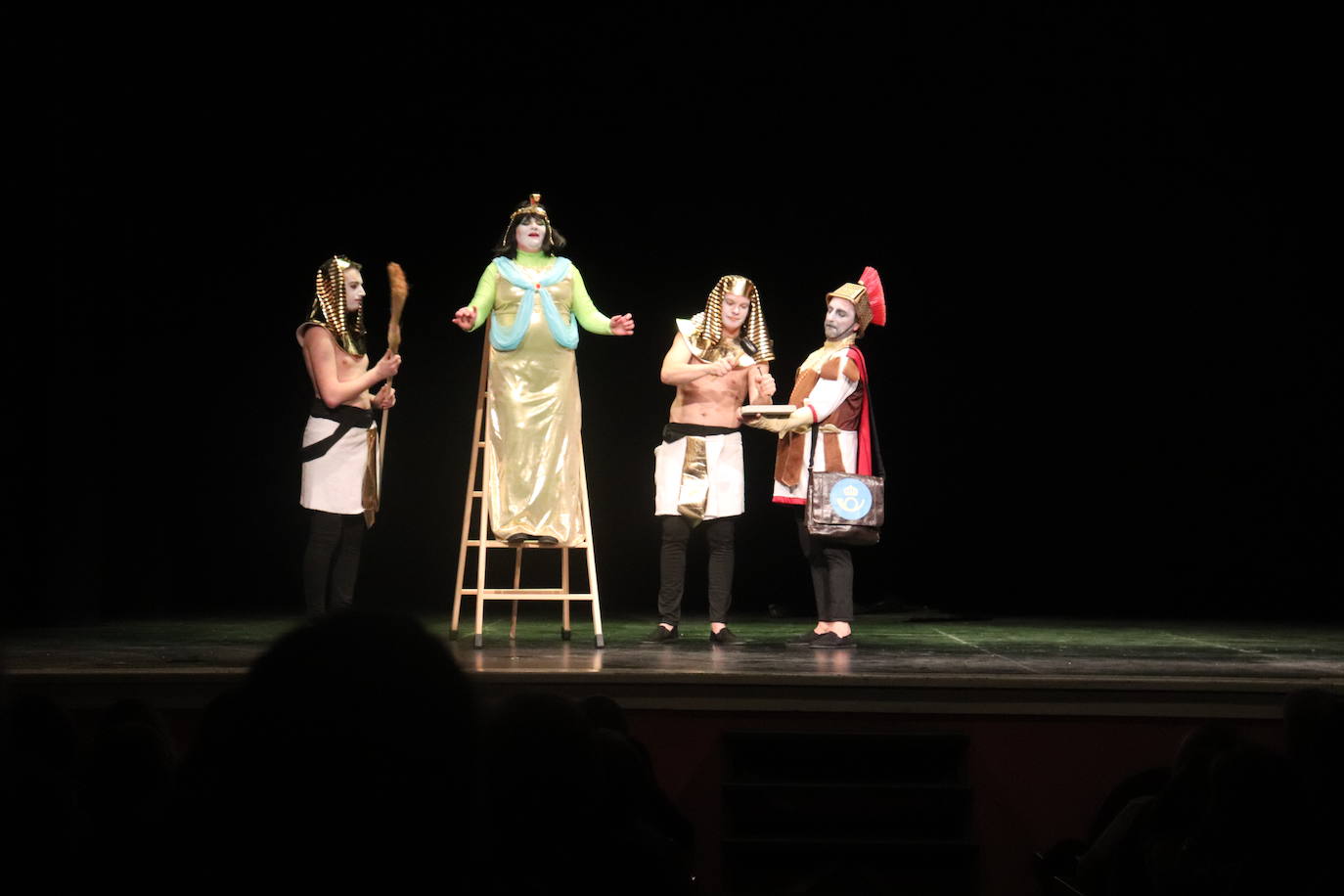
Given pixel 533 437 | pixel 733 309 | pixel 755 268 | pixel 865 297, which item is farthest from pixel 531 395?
pixel 755 268

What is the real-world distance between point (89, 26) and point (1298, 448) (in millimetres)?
6157

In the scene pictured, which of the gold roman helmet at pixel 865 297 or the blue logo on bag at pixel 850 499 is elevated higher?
the gold roman helmet at pixel 865 297

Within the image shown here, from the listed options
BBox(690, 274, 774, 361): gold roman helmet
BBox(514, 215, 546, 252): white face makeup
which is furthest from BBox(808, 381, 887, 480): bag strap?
BBox(514, 215, 546, 252): white face makeup

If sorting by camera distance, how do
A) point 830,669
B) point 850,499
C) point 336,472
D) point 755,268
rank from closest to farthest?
point 830,669
point 336,472
point 850,499
point 755,268

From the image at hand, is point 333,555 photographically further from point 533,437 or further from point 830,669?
point 830,669

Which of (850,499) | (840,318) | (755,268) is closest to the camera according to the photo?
(850,499)

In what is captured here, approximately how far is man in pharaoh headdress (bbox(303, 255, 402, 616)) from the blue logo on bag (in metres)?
1.65

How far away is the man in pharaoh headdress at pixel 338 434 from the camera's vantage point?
4.84 metres

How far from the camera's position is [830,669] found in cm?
394

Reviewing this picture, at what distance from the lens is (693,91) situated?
6598 millimetres

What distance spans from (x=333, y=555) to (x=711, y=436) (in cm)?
148

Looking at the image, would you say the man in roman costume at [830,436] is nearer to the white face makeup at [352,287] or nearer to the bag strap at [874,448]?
the bag strap at [874,448]

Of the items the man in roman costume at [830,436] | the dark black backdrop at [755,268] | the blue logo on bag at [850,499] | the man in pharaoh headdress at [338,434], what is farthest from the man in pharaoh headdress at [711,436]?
the dark black backdrop at [755,268]

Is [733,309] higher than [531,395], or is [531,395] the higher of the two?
[733,309]
